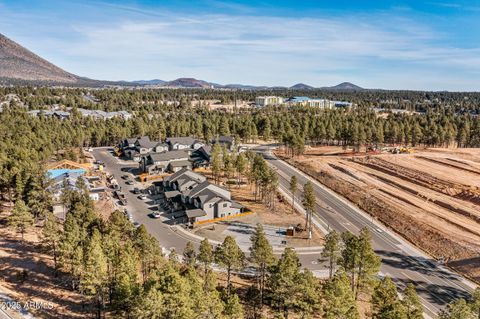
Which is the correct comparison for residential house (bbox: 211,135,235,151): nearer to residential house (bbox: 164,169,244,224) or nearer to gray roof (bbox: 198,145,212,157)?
gray roof (bbox: 198,145,212,157)

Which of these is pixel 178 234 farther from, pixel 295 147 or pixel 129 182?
pixel 295 147

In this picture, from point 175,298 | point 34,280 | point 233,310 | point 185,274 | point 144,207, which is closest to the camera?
point 175,298

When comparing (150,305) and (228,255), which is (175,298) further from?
(228,255)

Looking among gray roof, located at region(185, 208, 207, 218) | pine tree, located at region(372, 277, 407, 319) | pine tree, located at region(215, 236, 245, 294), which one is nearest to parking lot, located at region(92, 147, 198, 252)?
gray roof, located at region(185, 208, 207, 218)

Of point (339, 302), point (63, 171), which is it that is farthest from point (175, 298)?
point (63, 171)

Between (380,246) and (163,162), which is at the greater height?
(163,162)

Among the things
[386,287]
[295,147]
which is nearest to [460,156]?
[295,147]
